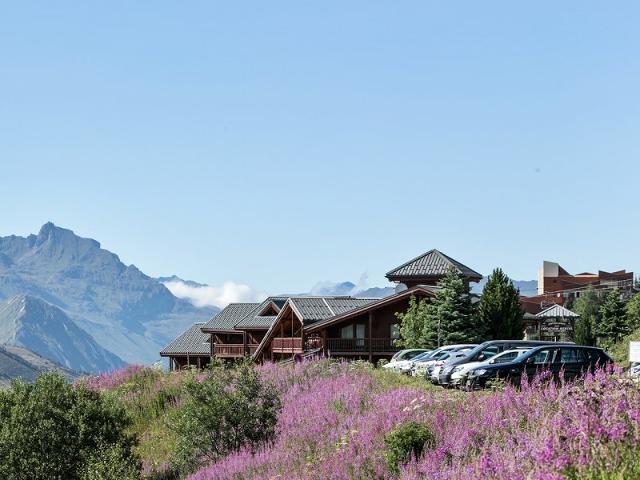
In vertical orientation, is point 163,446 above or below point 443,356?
below

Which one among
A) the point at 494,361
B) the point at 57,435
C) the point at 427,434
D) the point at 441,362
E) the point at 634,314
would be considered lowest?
the point at 57,435

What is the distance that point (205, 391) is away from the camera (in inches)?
811

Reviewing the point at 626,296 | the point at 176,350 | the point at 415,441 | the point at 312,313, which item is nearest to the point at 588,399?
the point at 415,441

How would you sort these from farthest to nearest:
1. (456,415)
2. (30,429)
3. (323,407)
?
(30,429) < (323,407) < (456,415)

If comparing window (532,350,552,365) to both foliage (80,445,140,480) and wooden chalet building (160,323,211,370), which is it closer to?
foliage (80,445,140,480)

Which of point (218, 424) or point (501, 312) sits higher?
point (501, 312)

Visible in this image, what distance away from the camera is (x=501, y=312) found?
52.2 metres

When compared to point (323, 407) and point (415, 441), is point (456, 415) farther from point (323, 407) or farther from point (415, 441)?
point (323, 407)

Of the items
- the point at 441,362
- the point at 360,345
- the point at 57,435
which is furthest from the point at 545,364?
the point at 360,345

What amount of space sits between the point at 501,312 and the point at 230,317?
36489 mm

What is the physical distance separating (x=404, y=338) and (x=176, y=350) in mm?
44016

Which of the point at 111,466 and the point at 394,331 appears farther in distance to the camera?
the point at 394,331

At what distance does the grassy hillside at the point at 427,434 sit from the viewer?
9.41m

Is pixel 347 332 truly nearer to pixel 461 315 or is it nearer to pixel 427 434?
pixel 461 315
